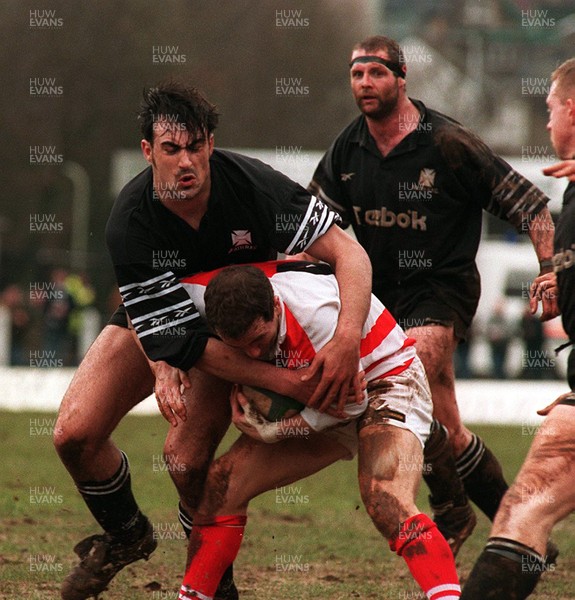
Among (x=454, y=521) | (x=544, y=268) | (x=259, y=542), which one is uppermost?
(x=544, y=268)

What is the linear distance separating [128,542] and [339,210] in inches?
88.9

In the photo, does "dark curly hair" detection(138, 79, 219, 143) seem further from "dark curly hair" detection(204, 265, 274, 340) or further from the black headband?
the black headband

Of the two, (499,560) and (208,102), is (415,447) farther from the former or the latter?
(208,102)

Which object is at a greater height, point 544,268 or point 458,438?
point 544,268

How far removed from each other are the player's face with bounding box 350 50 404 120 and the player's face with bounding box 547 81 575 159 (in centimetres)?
218

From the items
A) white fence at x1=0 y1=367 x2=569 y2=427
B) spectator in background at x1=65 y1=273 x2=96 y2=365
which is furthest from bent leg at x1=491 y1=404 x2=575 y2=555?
spectator in background at x1=65 y1=273 x2=96 y2=365

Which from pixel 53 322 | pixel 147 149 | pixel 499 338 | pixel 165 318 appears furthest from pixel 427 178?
pixel 53 322

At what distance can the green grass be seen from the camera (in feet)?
21.8

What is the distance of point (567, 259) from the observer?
185 inches

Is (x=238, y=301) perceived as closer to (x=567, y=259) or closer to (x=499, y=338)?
(x=567, y=259)

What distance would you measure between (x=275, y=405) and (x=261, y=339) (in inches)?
14.4

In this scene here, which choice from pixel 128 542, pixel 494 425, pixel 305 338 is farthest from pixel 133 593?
pixel 494 425

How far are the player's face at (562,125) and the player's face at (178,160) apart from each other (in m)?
1.51

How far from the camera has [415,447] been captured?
17.3 ft
